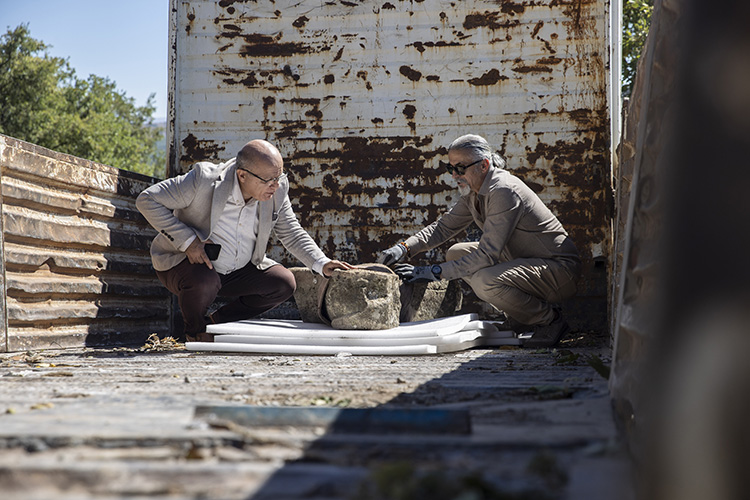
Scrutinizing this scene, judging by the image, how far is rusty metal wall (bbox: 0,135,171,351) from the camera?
4.39m

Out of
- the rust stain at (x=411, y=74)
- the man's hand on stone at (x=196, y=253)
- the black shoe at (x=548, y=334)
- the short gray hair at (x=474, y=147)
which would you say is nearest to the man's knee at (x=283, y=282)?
the man's hand on stone at (x=196, y=253)

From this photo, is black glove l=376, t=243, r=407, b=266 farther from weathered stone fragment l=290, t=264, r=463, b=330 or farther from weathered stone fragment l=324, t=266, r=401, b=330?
weathered stone fragment l=324, t=266, r=401, b=330

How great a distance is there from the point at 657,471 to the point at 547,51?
525 cm

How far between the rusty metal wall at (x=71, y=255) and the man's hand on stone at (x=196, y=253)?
0.87 metres

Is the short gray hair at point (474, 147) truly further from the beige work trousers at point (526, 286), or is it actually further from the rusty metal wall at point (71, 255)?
the rusty metal wall at point (71, 255)

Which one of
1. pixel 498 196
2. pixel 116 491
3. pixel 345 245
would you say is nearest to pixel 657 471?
pixel 116 491

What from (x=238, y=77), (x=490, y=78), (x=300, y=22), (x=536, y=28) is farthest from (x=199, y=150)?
(x=536, y=28)

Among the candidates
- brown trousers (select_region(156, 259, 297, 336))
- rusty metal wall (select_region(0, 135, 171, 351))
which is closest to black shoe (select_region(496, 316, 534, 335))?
brown trousers (select_region(156, 259, 297, 336))

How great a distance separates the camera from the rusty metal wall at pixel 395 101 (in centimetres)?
596

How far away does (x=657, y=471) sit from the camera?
130cm

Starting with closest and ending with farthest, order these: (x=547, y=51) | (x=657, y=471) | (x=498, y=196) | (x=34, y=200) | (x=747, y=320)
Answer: (x=747, y=320) → (x=657, y=471) → (x=34, y=200) → (x=498, y=196) → (x=547, y=51)

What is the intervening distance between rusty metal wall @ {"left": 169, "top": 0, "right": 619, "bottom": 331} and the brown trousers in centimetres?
88

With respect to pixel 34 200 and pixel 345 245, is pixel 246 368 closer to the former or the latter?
pixel 34 200

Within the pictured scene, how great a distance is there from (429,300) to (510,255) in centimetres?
78
